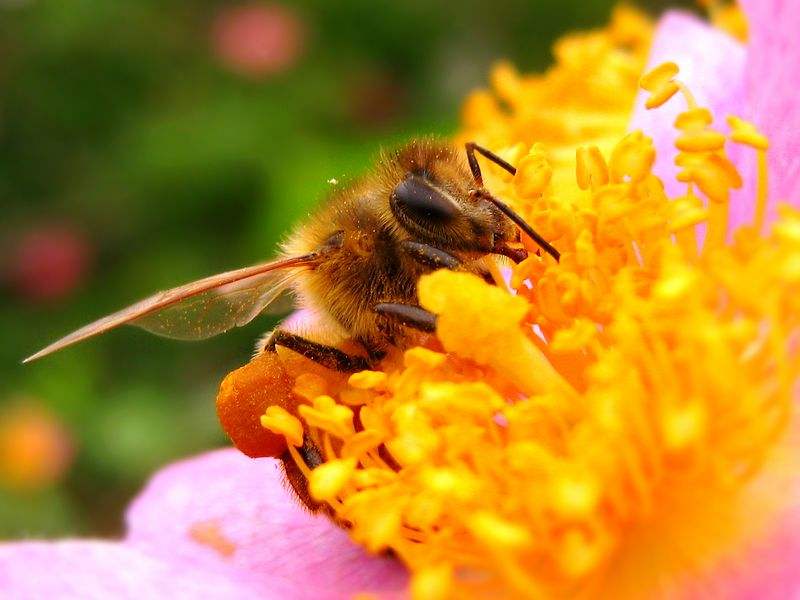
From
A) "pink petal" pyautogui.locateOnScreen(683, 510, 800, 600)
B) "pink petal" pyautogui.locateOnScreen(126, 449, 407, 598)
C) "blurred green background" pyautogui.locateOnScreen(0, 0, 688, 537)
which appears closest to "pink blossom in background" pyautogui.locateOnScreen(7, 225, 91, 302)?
"blurred green background" pyautogui.locateOnScreen(0, 0, 688, 537)

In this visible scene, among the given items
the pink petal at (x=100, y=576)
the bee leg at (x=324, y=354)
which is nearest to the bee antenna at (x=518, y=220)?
the bee leg at (x=324, y=354)

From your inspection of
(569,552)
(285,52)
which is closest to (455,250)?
(569,552)

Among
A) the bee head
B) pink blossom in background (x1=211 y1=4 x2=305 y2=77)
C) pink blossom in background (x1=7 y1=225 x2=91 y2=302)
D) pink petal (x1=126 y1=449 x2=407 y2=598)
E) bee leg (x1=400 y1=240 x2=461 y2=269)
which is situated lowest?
pink petal (x1=126 y1=449 x2=407 y2=598)

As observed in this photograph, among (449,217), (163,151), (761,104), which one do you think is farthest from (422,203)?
(163,151)

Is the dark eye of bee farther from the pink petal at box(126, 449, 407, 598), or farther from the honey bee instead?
the pink petal at box(126, 449, 407, 598)

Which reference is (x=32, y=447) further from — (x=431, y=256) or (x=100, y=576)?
(x=431, y=256)

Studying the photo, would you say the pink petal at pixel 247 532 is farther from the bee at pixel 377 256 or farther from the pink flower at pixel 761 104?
the pink flower at pixel 761 104
